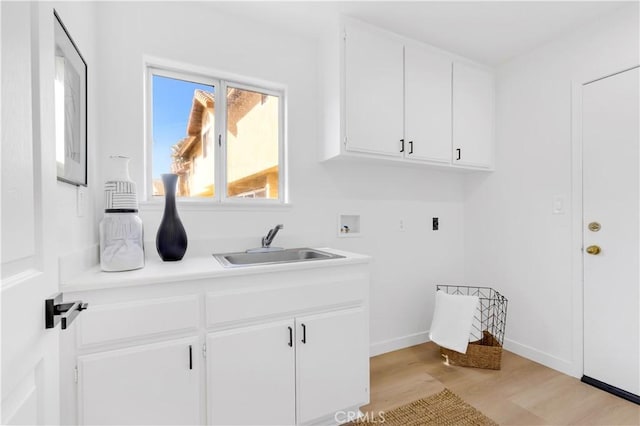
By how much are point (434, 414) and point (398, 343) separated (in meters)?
0.82

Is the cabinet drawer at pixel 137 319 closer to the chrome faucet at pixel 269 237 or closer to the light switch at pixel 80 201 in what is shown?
the light switch at pixel 80 201

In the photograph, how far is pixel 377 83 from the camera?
6.75ft

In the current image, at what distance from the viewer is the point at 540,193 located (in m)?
2.33

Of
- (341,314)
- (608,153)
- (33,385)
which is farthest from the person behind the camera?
(608,153)

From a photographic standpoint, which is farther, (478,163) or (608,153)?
(478,163)

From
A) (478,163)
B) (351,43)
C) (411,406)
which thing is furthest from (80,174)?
(478,163)

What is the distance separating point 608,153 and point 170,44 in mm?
2807

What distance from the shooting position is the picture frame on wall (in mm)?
1112

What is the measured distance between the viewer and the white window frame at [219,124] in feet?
6.01

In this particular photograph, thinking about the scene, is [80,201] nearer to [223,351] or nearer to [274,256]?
[223,351]

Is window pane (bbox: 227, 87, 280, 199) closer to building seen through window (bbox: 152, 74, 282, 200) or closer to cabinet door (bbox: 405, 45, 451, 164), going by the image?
building seen through window (bbox: 152, 74, 282, 200)

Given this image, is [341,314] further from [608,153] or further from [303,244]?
[608,153]

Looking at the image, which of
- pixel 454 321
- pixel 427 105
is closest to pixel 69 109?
pixel 427 105

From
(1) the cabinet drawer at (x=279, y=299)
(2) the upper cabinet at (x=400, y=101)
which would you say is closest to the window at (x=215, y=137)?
(2) the upper cabinet at (x=400, y=101)
